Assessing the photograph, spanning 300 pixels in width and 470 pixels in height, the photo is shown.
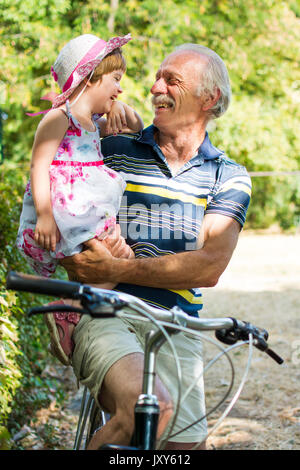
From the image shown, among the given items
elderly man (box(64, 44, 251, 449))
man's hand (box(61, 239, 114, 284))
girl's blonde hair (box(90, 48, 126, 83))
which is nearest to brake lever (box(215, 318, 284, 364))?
elderly man (box(64, 44, 251, 449))

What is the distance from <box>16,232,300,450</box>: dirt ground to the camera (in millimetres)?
4992

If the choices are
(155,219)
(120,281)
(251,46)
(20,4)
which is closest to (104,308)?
(120,281)

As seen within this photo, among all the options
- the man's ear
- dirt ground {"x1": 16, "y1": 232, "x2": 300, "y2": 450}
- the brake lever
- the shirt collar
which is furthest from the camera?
dirt ground {"x1": 16, "y1": 232, "x2": 300, "y2": 450}

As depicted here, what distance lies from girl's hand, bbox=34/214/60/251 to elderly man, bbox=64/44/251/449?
0.43 ft

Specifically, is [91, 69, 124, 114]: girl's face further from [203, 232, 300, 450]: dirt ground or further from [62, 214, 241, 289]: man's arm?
[203, 232, 300, 450]: dirt ground

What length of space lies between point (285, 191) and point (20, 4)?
16881mm

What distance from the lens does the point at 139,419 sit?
1.88m

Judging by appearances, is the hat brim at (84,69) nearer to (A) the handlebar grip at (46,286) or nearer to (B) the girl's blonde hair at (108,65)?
(B) the girl's blonde hair at (108,65)

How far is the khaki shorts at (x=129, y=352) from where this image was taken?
7.66ft

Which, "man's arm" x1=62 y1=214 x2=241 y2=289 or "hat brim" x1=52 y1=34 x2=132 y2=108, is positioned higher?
"hat brim" x1=52 y1=34 x2=132 y2=108

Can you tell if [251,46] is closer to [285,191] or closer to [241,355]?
[285,191]

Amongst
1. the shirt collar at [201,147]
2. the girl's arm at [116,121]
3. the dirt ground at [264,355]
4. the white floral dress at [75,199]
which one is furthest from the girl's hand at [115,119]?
the dirt ground at [264,355]

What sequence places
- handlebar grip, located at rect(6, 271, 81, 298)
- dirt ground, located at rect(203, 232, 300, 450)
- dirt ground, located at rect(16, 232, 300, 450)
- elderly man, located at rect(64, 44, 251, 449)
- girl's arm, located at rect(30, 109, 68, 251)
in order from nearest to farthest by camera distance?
handlebar grip, located at rect(6, 271, 81, 298)
elderly man, located at rect(64, 44, 251, 449)
girl's arm, located at rect(30, 109, 68, 251)
dirt ground, located at rect(16, 232, 300, 450)
dirt ground, located at rect(203, 232, 300, 450)

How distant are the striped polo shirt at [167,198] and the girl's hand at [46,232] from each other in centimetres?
37
